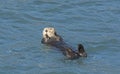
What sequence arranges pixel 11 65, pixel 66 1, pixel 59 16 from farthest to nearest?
1. pixel 66 1
2. pixel 59 16
3. pixel 11 65

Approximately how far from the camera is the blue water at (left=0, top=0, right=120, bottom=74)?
12445 millimetres

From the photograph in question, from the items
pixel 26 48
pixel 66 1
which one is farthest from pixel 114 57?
pixel 66 1

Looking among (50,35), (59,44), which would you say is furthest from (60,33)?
(59,44)

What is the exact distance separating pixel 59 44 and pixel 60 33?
1.00 m

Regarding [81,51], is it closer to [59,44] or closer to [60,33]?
[59,44]

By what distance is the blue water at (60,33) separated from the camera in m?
12.4

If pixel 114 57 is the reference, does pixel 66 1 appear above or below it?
above

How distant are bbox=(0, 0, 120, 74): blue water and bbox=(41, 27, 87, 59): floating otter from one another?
0.13m

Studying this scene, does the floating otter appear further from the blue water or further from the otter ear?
the blue water

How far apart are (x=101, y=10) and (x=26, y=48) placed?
3.74m

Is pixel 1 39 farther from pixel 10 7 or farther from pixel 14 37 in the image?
pixel 10 7

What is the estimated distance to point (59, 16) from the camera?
16031 mm

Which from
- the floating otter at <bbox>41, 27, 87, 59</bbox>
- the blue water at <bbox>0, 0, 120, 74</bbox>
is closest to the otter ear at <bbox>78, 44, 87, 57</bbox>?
the floating otter at <bbox>41, 27, 87, 59</bbox>

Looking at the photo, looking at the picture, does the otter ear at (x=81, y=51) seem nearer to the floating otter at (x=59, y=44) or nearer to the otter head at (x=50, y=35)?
the floating otter at (x=59, y=44)
